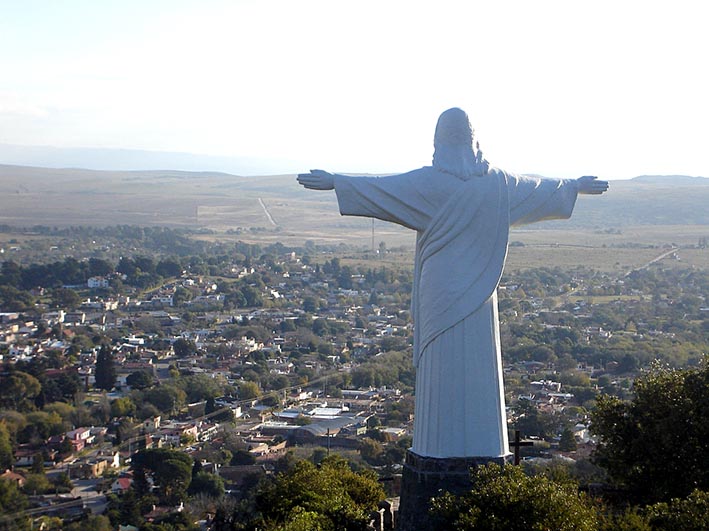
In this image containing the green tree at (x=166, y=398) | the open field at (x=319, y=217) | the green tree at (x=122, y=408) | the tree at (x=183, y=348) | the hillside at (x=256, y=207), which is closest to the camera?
the green tree at (x=122, y=408)

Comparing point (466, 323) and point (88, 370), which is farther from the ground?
point (466, 323)

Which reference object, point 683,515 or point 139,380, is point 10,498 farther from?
point 683,515

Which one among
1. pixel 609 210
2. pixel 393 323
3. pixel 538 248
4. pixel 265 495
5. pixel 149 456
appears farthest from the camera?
pixel 609 210

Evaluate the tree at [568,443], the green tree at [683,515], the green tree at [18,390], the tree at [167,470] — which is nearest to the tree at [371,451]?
the tree at [167,470]

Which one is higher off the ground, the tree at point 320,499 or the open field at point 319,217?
the tree at point 320,499

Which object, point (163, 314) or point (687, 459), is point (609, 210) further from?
point (687, 459)

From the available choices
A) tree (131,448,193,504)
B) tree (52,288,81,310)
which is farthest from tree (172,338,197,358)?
tree (131,448,193,504)

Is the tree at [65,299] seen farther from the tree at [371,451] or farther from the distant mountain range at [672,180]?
the distant mountain range at [672,180]

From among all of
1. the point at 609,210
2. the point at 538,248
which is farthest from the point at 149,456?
the point at 609,210
